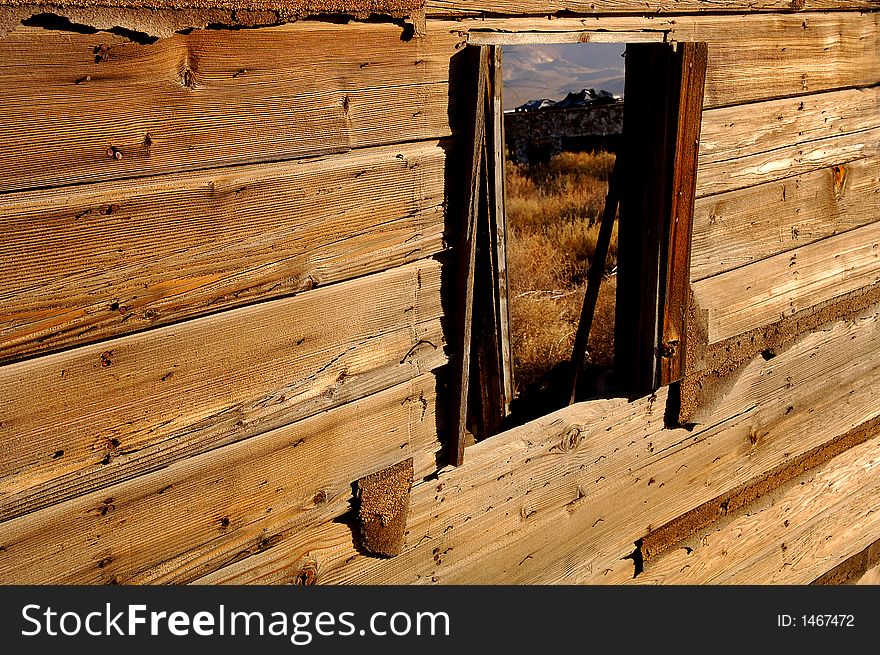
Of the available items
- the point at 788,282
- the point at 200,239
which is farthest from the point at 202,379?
the point at 788,282

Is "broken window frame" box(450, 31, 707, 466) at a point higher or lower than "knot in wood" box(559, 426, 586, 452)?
higher

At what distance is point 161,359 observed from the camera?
155 centimetres

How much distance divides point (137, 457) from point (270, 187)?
59cm

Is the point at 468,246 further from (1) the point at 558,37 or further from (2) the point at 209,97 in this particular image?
(2) the point at 209,97

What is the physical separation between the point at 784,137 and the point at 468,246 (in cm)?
128

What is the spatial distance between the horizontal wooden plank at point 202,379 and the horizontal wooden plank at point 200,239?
44 millimetres

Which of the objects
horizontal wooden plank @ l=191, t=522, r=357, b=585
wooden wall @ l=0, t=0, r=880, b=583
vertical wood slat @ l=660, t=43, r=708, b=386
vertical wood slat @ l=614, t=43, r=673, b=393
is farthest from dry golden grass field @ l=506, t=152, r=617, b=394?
horizontal wooden plank @ l=191, t=522, r=357, b=585

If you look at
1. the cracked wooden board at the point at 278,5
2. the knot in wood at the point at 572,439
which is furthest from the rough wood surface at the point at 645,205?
the cracked wooden board at the point at 278,5

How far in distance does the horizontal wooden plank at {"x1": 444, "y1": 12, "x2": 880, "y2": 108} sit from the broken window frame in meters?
0.04

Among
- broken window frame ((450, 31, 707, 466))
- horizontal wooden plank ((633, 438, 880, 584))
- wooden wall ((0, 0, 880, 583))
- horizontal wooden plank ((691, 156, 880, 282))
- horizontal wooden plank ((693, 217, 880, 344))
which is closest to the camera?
wooden wall ((0, 0, 880, 583))

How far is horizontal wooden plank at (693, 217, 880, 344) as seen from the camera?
8.37 ft

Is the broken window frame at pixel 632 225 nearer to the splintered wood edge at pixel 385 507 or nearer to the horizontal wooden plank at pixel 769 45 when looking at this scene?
the horizontal wooden plank at pixel 769 45

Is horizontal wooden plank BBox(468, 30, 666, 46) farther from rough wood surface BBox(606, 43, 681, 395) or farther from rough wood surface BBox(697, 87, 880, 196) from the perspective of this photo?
rough wood surface BBox(697, 87, 880, 196)

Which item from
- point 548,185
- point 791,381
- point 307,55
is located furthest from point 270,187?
point 548,185
